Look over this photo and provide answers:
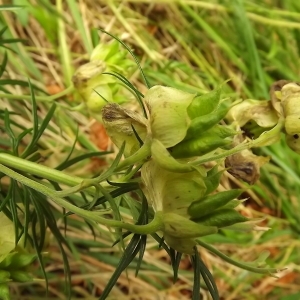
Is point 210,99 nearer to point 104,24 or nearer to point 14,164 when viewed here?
point 14,164

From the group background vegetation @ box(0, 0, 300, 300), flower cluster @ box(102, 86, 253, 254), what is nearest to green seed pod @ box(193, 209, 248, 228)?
flower cluster @ box(102, 86, 253, 254)

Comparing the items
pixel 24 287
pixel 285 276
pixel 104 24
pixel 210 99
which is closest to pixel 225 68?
pixel 104 24

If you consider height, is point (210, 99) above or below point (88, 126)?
above

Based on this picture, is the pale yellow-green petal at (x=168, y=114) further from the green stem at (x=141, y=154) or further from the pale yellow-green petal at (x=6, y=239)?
the pale yellow-green petal at (x=6, y=239)

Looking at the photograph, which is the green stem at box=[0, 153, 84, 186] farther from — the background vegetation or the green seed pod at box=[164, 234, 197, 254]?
the background vegetation

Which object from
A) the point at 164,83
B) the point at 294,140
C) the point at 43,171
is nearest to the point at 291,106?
the point at 294,140
